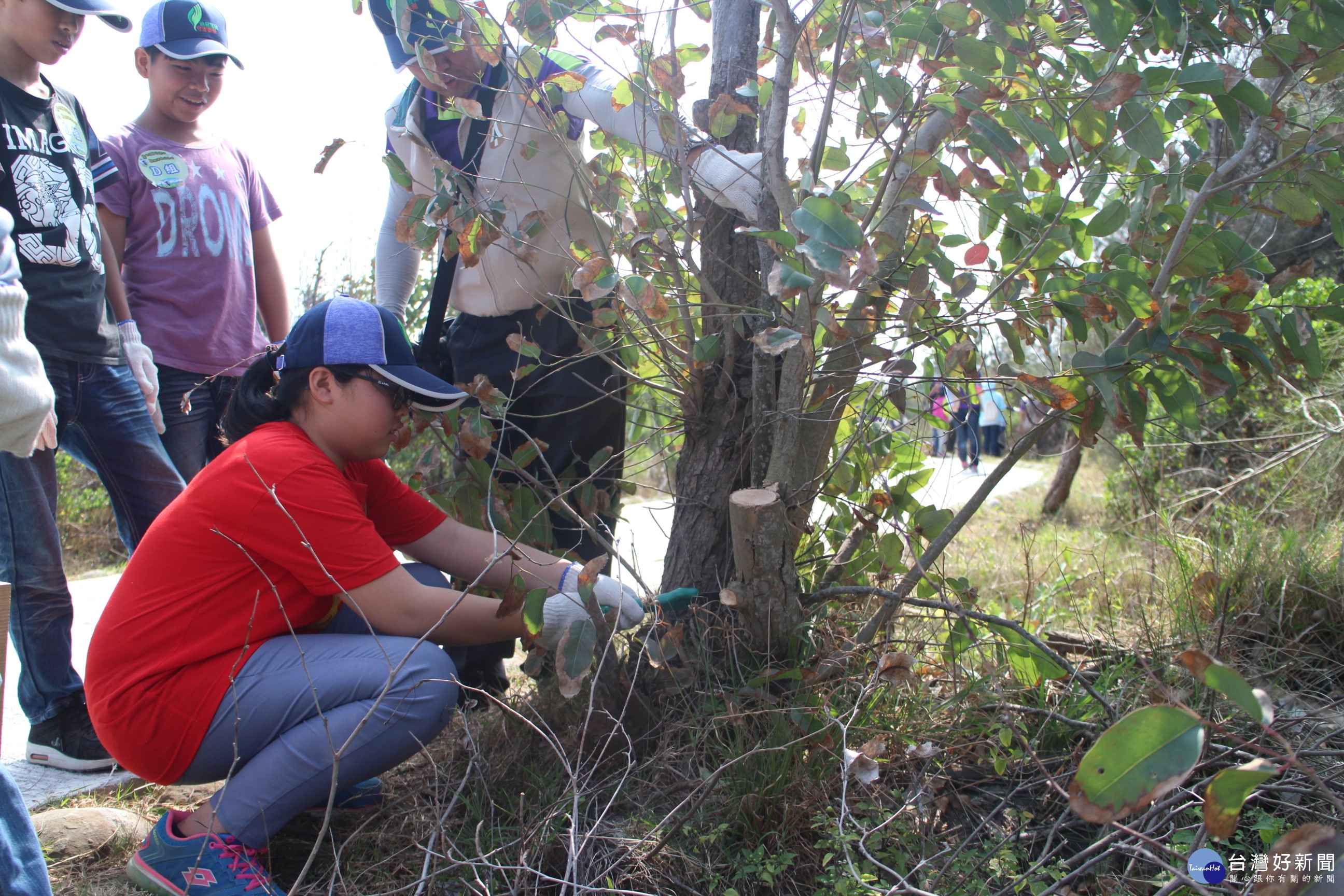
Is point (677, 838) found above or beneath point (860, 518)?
→ beneath

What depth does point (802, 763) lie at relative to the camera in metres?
1.65

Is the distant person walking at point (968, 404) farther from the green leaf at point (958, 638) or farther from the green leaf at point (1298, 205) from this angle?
the green leaf at point (1298, 205)

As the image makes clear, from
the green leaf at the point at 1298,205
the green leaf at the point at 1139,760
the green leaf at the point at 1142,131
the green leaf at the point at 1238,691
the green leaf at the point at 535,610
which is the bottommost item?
the green leaf at the point at 535,610

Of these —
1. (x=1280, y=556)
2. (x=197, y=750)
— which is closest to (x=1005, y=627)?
(x=1280, y=556)

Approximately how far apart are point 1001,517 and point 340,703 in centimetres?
542

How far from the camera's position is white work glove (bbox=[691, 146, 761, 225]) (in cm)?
186

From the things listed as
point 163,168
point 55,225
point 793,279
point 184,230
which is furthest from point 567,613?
point 163,168

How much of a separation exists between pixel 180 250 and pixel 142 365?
41 cm

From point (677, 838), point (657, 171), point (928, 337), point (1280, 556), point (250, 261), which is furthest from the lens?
point (250, 261)

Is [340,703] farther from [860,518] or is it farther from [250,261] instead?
[250,261]

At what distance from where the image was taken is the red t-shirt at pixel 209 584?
1.63 m

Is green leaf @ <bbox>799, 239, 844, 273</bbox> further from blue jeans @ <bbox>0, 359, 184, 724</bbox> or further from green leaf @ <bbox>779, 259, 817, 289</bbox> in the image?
blue jeans @ <bbox>0, 359, 184, 724</bbox>

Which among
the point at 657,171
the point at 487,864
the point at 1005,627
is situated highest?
the point at 657,171

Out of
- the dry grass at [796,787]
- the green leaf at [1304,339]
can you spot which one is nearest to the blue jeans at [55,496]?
the dry grass at [796,787]
